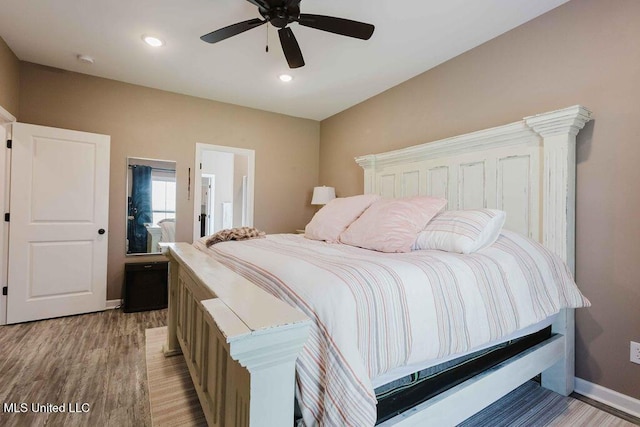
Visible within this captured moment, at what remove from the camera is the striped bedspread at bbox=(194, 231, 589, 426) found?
86 centimetres

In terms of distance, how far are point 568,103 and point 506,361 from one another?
5.61 feet

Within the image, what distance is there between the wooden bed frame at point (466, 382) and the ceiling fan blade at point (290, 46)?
4.38 ft

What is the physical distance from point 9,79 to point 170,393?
319cm

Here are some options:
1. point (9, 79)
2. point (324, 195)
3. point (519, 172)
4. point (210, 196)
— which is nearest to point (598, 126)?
point (519, 172)

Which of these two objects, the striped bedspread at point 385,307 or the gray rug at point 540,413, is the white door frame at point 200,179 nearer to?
the striped bedspread at point 385,307

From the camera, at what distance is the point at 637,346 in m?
1.72

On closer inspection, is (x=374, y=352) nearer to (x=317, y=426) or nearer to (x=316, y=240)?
(x=317, y=426)

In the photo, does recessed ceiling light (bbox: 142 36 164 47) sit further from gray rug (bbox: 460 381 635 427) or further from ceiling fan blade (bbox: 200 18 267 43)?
gray rug (bbox: 460 381 635 427)

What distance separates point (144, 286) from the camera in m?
3.36

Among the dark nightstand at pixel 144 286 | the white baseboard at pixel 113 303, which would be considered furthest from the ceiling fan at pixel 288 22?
the white baseboard at pixel 113 303

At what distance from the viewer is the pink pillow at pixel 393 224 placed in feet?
5.93

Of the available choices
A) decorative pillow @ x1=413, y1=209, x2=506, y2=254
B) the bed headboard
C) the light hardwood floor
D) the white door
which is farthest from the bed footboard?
the white door

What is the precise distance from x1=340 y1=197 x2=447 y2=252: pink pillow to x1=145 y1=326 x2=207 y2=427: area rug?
51.6 inches

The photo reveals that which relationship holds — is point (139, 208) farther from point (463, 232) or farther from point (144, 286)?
point (463, 232)
